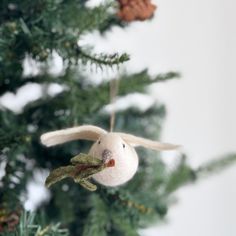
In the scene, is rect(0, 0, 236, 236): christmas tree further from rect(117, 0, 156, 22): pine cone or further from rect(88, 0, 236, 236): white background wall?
rect(88, 0, 236, 236): white background wall

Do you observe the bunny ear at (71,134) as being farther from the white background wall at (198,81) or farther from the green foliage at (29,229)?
the white background wall at (198,81)

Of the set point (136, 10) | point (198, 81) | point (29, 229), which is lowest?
point (198, 81)

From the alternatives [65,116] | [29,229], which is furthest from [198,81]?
[29,229]

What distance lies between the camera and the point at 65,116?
0.49 m

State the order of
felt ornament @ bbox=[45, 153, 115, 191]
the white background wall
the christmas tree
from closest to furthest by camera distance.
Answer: felt ornament @ bbox=[45, 153, 115, 191] < the christmas tree < the white background wall

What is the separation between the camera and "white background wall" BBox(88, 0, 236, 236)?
3.40 ft

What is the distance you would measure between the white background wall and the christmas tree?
0.44 m

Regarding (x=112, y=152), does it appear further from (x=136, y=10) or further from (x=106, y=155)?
(x=136, y=10)

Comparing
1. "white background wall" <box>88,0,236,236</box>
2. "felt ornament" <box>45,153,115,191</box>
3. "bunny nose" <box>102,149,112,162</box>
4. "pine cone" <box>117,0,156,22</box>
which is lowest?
"white background wall" <box>88,0,236,236</box>

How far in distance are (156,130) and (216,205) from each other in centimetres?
45

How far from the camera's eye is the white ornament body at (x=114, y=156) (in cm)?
35

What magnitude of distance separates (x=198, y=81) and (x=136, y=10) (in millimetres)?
638

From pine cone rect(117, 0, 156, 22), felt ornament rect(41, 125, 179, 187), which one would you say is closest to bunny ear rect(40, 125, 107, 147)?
felt ornament rect(41, 125, 179, 187)

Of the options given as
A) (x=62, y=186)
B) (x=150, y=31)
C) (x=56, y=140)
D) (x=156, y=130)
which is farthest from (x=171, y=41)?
(x=56, y=140)
